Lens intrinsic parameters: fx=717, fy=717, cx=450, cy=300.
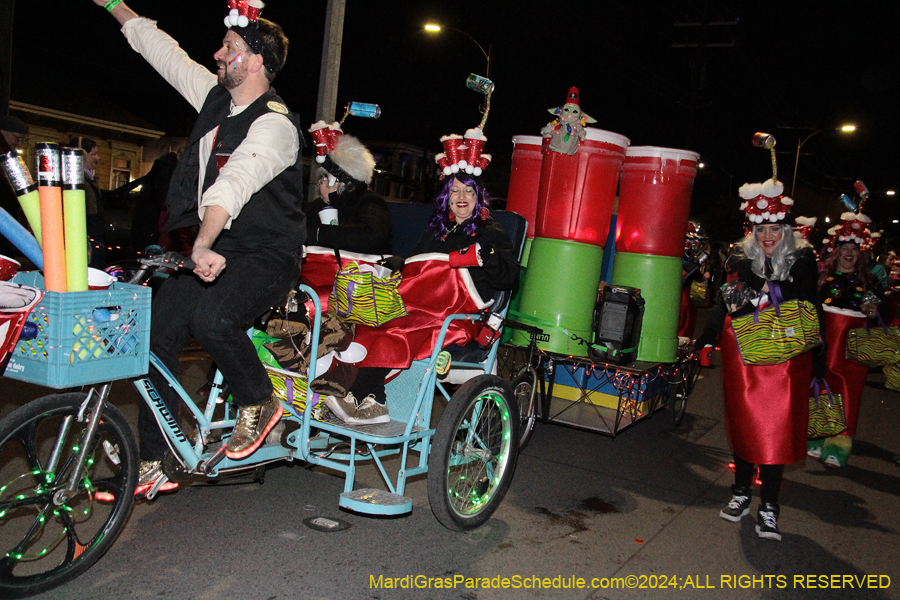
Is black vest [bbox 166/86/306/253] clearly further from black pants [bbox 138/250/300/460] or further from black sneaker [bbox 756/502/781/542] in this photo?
black sneaker [bbox 756/502/781/542]

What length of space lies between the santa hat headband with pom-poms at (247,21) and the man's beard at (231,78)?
0.39 feet

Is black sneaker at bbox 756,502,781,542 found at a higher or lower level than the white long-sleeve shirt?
lower

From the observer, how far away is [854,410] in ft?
19.9

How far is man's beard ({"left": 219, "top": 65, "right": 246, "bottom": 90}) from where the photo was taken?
9.96 feet

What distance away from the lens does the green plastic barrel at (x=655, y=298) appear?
20.4ft

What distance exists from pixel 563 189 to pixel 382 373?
2.87 meters

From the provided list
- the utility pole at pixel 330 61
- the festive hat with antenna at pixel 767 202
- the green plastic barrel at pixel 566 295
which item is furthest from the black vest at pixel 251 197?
the utility pole at pixel 330 61

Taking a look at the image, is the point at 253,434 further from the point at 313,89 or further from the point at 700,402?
the point at 313,89

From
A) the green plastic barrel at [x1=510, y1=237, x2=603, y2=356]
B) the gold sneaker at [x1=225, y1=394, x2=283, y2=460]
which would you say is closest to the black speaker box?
the green plastic barrel at [x1=510, y1=237, x2=603, y2=356]

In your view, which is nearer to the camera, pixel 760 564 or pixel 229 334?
pixel 229 334

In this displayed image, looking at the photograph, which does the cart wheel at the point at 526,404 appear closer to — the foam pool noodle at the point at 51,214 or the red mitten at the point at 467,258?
the red mitten at the point at 467,258

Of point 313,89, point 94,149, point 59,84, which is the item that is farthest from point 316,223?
point 313,89

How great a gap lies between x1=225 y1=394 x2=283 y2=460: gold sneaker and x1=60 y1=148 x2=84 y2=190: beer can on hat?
4.05ft

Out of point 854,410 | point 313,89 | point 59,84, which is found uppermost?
point 313,89
